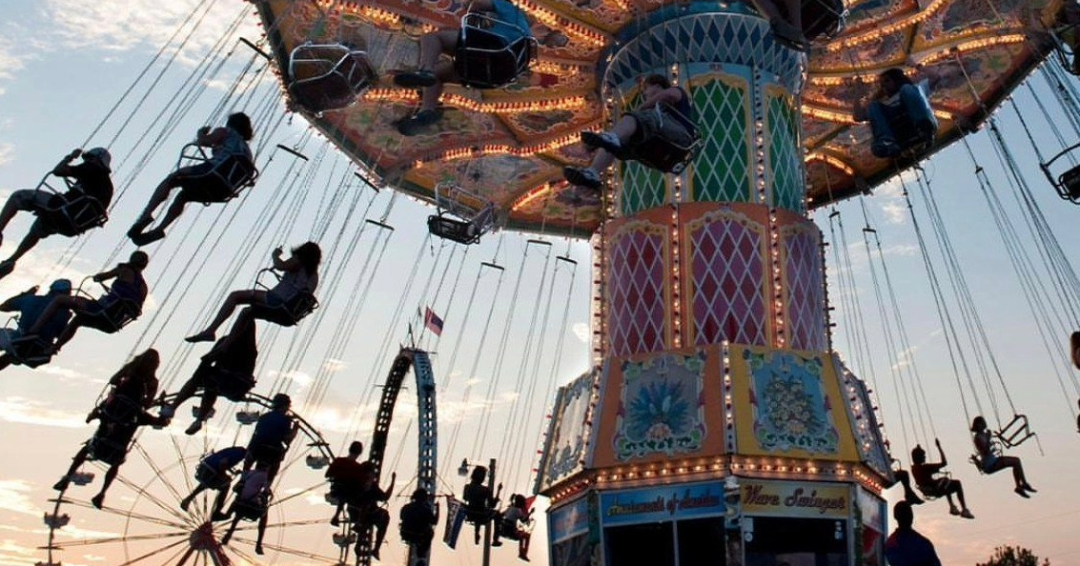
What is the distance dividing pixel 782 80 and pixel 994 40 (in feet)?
9.94

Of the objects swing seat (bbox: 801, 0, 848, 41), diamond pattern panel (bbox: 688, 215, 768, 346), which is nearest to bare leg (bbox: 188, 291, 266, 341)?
swing seat (bbox: 801, 0, 848, 41)

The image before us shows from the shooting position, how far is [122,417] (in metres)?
8.38

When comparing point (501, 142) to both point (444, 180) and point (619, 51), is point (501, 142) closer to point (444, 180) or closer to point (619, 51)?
point (444, 180)

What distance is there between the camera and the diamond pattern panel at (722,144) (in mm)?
12562

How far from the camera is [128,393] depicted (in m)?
8.37

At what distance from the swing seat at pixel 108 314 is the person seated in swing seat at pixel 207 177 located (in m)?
0.47

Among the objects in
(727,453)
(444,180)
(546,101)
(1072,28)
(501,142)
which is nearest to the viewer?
(1072,28)

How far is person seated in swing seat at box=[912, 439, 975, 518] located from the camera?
12.0m

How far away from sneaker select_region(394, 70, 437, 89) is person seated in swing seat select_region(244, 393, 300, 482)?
2.80m

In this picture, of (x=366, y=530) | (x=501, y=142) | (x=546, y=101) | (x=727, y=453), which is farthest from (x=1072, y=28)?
(x=366, y=530)

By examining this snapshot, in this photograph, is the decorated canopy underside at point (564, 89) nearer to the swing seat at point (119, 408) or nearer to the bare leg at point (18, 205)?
the bare leg at point (18, 205)

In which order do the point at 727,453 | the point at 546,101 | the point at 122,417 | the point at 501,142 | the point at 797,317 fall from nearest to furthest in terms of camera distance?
the point at 122,417 < the point at 727,453 < the point at 797,317 < the point at 546,101 < the point at 501,142

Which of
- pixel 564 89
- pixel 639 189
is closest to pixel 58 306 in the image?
pixel 639 189

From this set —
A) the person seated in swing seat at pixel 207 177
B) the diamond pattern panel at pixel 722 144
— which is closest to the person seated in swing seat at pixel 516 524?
the diamond pattern panel at pixel 722 144
